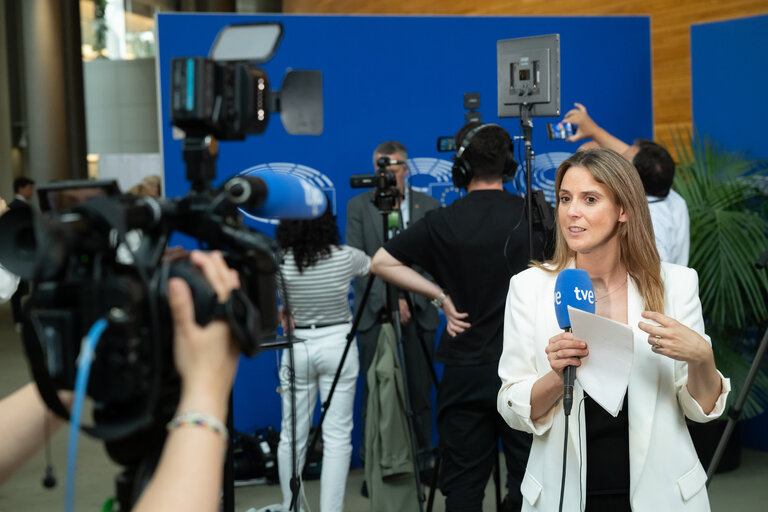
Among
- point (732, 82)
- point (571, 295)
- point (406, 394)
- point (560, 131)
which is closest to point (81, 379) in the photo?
point (571, 295)

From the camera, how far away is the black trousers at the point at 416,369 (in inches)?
177

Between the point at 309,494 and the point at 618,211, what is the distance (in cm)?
296

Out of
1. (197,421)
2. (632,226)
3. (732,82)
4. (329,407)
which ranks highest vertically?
(732,82)

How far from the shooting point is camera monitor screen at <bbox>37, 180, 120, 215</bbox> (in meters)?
A: 1.01

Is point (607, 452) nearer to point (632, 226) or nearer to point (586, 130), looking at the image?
point (632, 226)

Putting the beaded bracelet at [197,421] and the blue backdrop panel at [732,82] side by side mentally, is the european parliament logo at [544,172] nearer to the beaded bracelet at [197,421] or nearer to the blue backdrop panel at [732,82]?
the blue backdrop panel at [732,82]

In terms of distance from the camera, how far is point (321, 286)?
3.88m

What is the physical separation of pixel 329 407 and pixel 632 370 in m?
2.12

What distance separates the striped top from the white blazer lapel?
6.74 ft

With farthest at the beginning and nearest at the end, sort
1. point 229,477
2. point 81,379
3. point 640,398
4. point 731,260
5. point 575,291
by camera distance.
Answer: point 731,260 → point 229,477 → point 640,398 → point 575,291 → point 81,379

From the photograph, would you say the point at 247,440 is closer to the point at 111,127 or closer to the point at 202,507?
the point at 202,507

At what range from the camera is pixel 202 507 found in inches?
35.8

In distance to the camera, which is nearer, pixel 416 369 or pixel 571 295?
pixel 571 295

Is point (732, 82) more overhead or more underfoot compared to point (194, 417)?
more overhead
